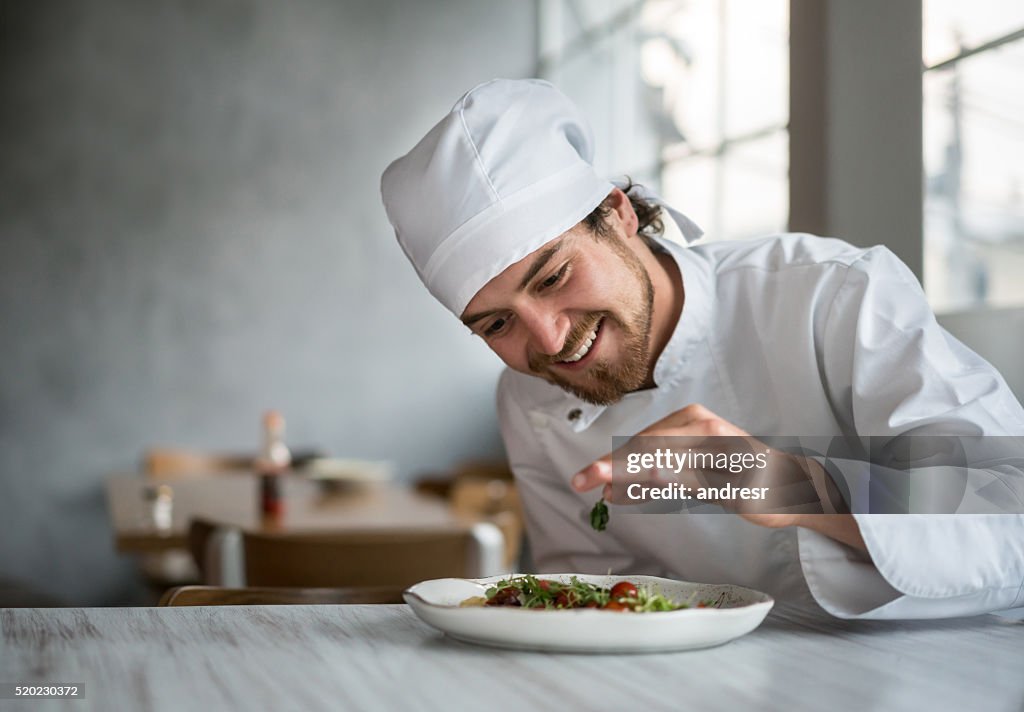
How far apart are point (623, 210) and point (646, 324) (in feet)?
0.66

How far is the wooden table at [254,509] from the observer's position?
282cm

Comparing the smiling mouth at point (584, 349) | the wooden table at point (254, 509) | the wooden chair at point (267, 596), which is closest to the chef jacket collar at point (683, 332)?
the smiling mouth at point (584, 349)

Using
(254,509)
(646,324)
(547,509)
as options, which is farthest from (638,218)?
(254,509)

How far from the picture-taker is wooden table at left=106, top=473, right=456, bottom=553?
2.82m

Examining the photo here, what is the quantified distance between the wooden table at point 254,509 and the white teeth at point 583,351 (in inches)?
50.4

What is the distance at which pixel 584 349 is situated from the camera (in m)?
1.62

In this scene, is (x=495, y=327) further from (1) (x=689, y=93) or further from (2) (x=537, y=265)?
(1) (x=689, y=93)

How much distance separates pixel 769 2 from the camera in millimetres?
4406

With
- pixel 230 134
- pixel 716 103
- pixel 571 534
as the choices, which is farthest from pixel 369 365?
pixel 571 534

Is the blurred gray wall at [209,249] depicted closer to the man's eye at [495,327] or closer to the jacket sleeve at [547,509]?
the jacket sleeve at [547,509]

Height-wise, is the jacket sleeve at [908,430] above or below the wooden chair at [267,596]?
above

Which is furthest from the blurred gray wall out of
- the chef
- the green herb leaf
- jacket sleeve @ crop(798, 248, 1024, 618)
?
the green herb leaf

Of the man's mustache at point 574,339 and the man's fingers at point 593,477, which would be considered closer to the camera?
the man's fingers at point 593,477

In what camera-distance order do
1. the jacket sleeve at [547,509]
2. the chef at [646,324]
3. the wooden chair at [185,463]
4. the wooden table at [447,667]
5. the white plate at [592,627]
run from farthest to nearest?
the wooden chair at [185,463], the jacket sleeve at [547,509], the chef at [646,324], the white plate at [592,627], the wooden table at [447,667]
